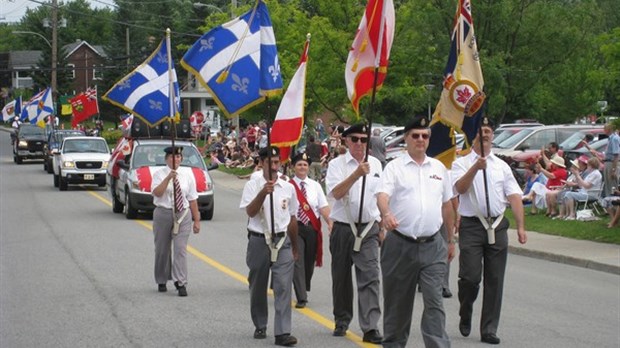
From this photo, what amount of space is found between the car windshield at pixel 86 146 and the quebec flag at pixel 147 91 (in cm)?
1944

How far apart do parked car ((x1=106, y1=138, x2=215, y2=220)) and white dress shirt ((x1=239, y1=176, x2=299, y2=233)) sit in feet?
46.8

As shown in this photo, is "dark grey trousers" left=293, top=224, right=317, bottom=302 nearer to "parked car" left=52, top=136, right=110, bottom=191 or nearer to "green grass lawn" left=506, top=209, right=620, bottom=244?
"green grass lawn" left=506, top=209, right=620, bottom=244

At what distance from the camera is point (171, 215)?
1455cm

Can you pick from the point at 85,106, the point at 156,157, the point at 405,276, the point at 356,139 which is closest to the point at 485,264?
the point at 356,139

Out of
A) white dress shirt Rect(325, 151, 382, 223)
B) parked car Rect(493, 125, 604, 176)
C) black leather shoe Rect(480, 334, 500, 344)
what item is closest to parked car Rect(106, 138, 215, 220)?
parked car Rect(493, 125, 604, 176)

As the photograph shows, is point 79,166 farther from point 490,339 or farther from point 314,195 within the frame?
point 490,339

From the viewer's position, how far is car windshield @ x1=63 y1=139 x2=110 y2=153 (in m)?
39.5

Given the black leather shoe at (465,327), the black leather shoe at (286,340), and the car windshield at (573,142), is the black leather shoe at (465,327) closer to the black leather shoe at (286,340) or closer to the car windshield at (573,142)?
the black leather shoe at (286,340)

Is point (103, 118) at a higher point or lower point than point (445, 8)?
lower

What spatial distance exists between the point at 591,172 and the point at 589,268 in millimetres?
7016

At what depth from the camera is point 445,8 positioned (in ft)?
120

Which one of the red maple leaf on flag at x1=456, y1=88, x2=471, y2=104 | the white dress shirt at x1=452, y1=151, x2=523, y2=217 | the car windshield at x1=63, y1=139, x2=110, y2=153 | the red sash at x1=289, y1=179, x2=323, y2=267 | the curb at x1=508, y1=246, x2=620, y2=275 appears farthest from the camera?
the car windshield at x1=63, y1=139, x2=110, y2=153

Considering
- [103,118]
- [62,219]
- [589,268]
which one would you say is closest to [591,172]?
[589,268]

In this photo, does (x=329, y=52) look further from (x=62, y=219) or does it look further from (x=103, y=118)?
(x=103, y=118)
